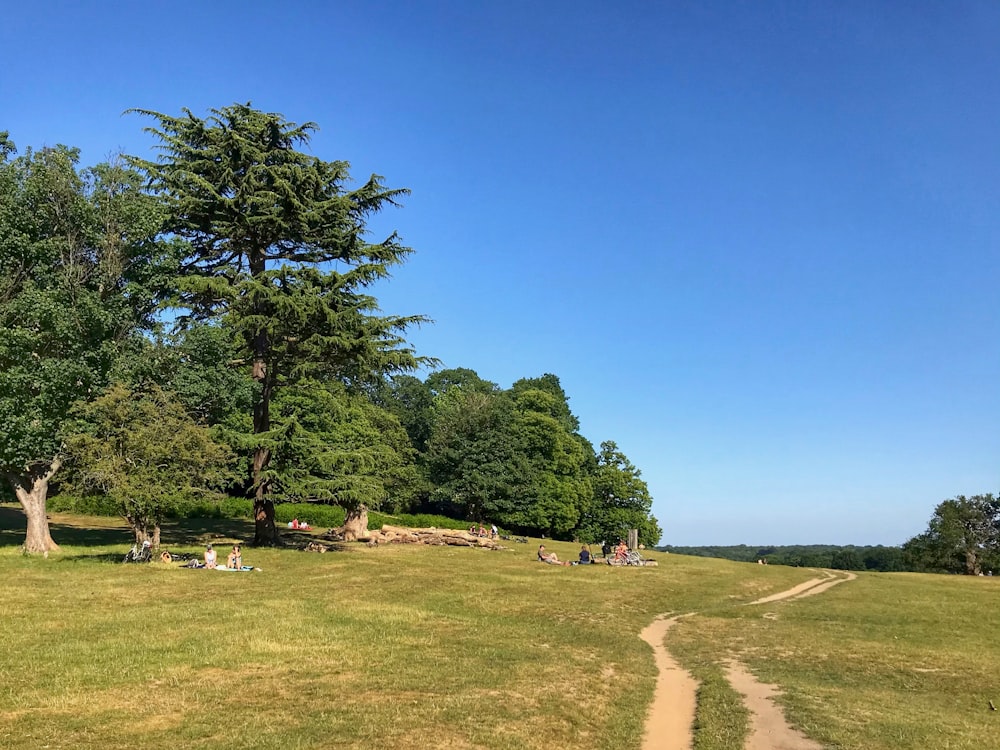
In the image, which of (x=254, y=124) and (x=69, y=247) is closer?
(x=69, y=247)

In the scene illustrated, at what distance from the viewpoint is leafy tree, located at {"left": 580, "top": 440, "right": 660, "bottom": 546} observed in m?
72.0

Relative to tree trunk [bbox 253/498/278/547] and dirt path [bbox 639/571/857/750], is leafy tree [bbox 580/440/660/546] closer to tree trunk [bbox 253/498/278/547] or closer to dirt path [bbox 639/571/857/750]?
tree trunk [bbox 253/498/278/547]

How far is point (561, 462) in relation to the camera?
70250 millimetres

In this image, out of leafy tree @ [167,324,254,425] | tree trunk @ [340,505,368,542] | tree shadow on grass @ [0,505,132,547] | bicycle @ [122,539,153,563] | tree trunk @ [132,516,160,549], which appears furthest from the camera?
tree trunk @ [340,505,368,542]

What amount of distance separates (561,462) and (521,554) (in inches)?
1230

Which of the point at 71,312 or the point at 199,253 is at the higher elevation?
the point at 199,253

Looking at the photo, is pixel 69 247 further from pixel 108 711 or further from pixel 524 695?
pixel 524 695

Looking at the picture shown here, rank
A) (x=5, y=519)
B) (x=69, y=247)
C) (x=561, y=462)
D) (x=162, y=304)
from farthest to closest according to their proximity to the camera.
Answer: (x=561, y=462) < (x=5, y=519) < (x=162, y=304) < (x=69, y=247)

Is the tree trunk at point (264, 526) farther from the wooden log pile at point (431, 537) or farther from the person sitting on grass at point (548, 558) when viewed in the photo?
the person sitting on grass at point (548, 558)

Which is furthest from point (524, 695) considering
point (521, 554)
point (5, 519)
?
point (5, 519)

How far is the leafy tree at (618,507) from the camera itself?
72.0 metres

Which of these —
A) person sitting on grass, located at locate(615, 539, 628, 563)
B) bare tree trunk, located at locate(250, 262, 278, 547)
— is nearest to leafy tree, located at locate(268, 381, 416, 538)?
bare tree trunk, located at locate(250, 262, 278, 547)

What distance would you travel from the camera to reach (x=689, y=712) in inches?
453

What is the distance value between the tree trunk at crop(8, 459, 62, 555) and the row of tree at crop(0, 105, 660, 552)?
0.24ft
